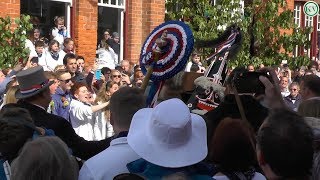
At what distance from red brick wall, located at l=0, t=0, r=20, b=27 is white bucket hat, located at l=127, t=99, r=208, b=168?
8.92 m

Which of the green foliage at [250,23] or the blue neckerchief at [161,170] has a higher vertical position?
the green foliage at [250,23]

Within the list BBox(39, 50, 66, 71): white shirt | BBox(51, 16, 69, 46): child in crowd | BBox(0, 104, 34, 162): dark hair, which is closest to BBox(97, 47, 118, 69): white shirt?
BBox(51, 16, 69, 46): child in crowd

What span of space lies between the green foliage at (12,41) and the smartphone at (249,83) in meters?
5.84

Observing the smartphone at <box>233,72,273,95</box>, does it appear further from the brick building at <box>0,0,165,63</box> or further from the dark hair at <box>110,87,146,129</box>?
the brick building at <box>0,0,165,63</box>

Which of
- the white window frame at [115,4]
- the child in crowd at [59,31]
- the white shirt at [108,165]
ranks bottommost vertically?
the white shirt at [108,165]

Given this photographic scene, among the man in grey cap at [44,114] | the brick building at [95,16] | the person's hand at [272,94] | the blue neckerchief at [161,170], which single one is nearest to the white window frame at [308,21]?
the brick building at [95,16]

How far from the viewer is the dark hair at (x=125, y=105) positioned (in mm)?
4180

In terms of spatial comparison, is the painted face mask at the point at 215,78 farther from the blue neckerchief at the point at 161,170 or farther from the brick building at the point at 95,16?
the brick building at the point at 95,16

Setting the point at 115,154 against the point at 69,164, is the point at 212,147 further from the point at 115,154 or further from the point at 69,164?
the point at 69,164

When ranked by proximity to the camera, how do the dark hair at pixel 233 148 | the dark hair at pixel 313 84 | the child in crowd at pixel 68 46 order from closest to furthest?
the dark hair at pixel 233 148, the dark hair at pixel 313 84, the child in crowd at pixel 68 46

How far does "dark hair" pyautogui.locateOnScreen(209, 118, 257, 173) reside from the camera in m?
3.55

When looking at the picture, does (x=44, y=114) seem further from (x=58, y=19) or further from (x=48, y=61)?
(x=58, y=19)

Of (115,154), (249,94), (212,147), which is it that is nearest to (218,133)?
(212,147)

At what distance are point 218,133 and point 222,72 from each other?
3008 mm
